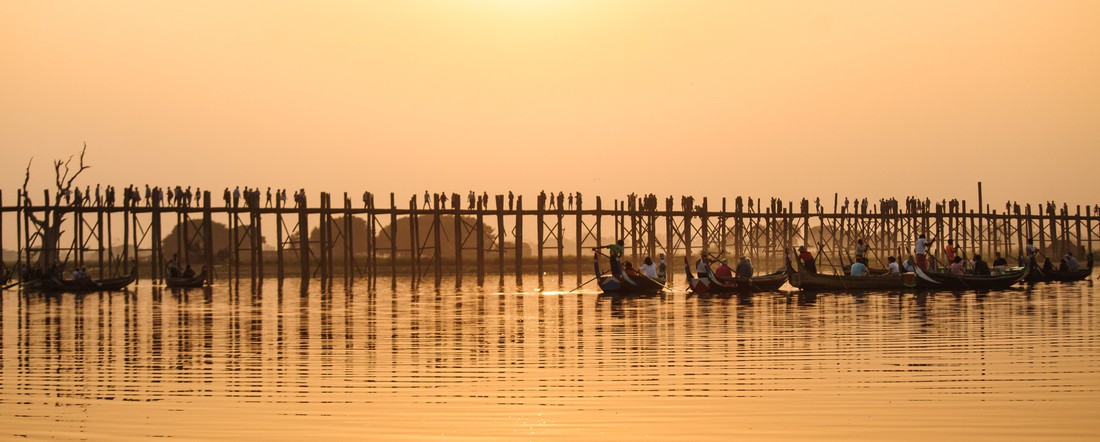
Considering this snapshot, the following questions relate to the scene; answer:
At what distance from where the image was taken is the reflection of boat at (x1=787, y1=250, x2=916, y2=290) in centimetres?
3816

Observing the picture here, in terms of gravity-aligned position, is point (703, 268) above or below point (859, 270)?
above

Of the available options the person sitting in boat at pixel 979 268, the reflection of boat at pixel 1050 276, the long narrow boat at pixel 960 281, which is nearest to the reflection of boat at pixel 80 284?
the long narrow boat at pixel 960 281

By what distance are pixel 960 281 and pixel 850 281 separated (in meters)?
3.04

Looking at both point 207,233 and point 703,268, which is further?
point 207,233

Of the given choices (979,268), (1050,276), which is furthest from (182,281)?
(1050,276)

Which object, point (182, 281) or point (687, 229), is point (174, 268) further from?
point (687, 229)

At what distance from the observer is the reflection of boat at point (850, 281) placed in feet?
125

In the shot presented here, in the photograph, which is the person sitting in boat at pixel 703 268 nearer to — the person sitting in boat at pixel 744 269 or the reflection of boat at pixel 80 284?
the person sitting in boat at pixel 744 269

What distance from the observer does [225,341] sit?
75.6 feet

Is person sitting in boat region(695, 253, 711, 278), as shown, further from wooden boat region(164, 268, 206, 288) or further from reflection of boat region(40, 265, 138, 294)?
wooden boat region(164, 268, 206, 288)

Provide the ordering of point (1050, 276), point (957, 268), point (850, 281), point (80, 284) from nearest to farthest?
1. point (957, 268)
2. point (850, 281)
3. point (1050, 276)
4. point (80, 284)

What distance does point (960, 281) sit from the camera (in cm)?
3806

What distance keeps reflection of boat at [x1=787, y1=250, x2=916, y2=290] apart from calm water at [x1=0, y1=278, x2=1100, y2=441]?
7.78 meters

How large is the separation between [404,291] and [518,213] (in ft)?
31.2
